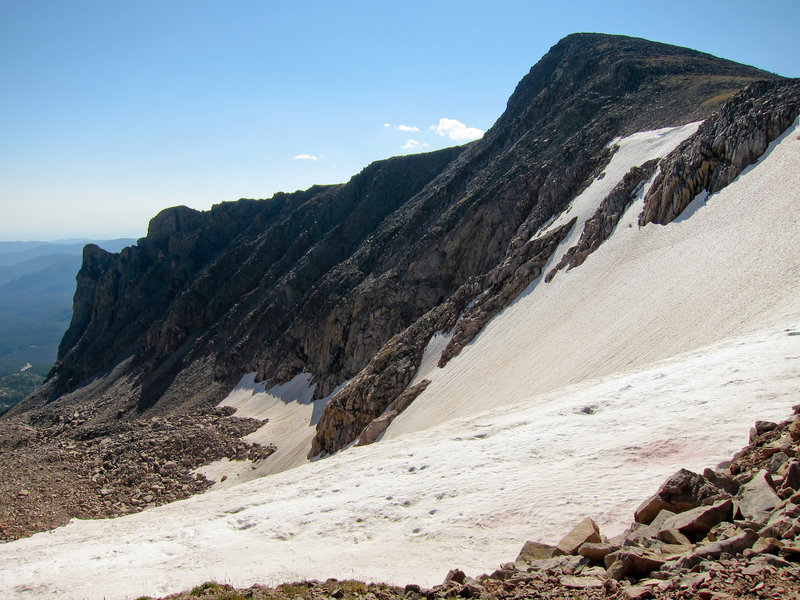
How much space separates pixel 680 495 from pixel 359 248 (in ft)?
181

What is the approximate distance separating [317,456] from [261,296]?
3921 centimetres

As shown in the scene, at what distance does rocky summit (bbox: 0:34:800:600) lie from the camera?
25.0ft

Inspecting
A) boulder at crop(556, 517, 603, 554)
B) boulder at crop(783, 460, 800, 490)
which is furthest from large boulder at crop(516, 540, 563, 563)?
boulder at crop(783, 460, 800, 490)

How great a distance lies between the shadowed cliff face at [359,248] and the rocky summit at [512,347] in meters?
0.36

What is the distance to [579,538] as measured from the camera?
7.58 meters

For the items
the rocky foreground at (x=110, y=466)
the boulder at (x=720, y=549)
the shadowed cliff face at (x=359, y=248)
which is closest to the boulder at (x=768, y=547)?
the boulder at (x=720, y=549)

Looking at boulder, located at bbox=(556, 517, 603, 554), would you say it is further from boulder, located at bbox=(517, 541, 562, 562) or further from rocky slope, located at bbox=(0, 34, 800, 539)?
rocky slope, located at bbox=(0, 34, 800, 539)

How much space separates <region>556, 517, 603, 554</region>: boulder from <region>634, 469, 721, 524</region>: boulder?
29.5 inches

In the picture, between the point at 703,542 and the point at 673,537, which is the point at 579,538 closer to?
the point at 673,537

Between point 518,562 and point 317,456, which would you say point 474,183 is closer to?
point 317,456

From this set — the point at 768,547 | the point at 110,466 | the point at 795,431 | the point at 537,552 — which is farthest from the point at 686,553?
the point at 110,466

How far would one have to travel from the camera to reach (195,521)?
14969 millimetres

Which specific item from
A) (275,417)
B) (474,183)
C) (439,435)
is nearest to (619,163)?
(474,183)

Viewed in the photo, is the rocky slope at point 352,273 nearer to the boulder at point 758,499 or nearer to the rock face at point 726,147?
the rock face at point 726,147
